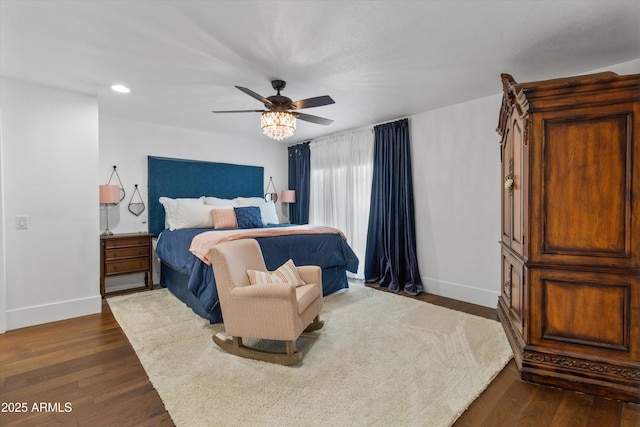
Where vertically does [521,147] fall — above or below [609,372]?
above

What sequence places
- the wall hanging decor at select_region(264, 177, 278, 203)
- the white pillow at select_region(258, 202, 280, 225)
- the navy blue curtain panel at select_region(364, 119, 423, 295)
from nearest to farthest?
the navy blue curtain panel at select_region(364, 119, 423, 295), the white pillow at select_region(258, 202, 280, 225), the wall hanging decor at select_region(264, 177, 278, 203)

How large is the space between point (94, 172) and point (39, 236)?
0.83 meters

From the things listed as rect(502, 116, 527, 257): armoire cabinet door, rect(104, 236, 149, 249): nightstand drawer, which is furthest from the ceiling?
rect(104, 236, 149, 249): nightstand drawer

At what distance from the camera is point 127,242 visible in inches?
158

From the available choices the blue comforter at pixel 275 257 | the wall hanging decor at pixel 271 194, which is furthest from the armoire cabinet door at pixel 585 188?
the wall hanging decor at pixel 271 194

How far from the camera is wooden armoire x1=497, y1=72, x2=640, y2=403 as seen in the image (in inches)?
75.1

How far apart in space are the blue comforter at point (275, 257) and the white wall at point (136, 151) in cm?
58

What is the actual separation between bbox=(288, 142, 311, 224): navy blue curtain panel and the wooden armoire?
3.99m

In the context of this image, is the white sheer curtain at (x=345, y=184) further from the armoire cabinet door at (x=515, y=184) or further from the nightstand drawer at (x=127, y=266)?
the nightstand drawer at (x=127, y=266)

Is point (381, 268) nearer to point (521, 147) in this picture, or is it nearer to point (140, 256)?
point (521, 147)

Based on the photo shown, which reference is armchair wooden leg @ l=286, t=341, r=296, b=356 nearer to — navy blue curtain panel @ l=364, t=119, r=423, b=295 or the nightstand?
navy blue curtain panel @ l=364, t=119, r=423, b=295

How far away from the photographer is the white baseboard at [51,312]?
298 cm

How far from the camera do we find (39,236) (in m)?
3.13

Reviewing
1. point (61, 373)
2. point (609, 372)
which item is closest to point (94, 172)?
point (61, 373)
